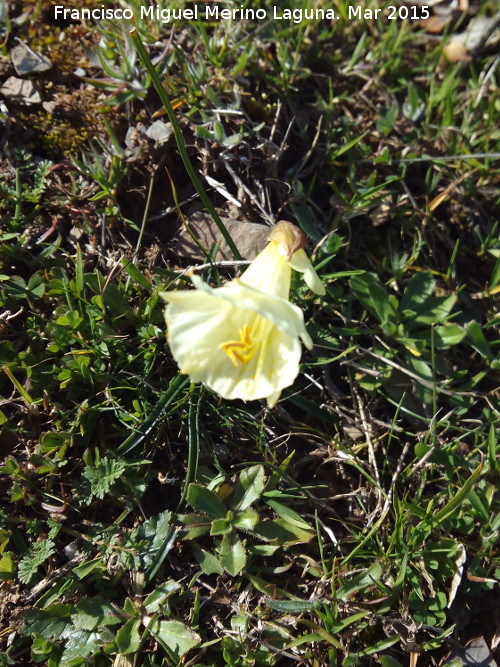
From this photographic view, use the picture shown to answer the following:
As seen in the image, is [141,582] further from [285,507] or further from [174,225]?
[174,225]

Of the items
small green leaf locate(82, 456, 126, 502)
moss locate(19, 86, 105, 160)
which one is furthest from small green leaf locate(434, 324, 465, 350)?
moss locate(19, 86, 105, 160)

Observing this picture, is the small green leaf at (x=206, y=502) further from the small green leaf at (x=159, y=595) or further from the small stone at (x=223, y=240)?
the small stone at (x=223, y=240)

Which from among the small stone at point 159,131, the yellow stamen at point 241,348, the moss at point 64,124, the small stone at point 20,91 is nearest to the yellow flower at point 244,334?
the yellow stamen at point 241,348

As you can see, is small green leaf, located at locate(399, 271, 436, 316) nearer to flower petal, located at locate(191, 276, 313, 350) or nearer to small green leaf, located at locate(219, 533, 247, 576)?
flower petal, located at locate(191, 276, 313, 350)

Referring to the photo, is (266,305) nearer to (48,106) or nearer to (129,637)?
(129,637)

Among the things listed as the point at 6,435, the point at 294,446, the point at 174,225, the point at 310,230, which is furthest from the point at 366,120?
the point at 6,435

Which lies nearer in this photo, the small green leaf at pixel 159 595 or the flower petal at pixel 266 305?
the flower petal at pixel 266 305
